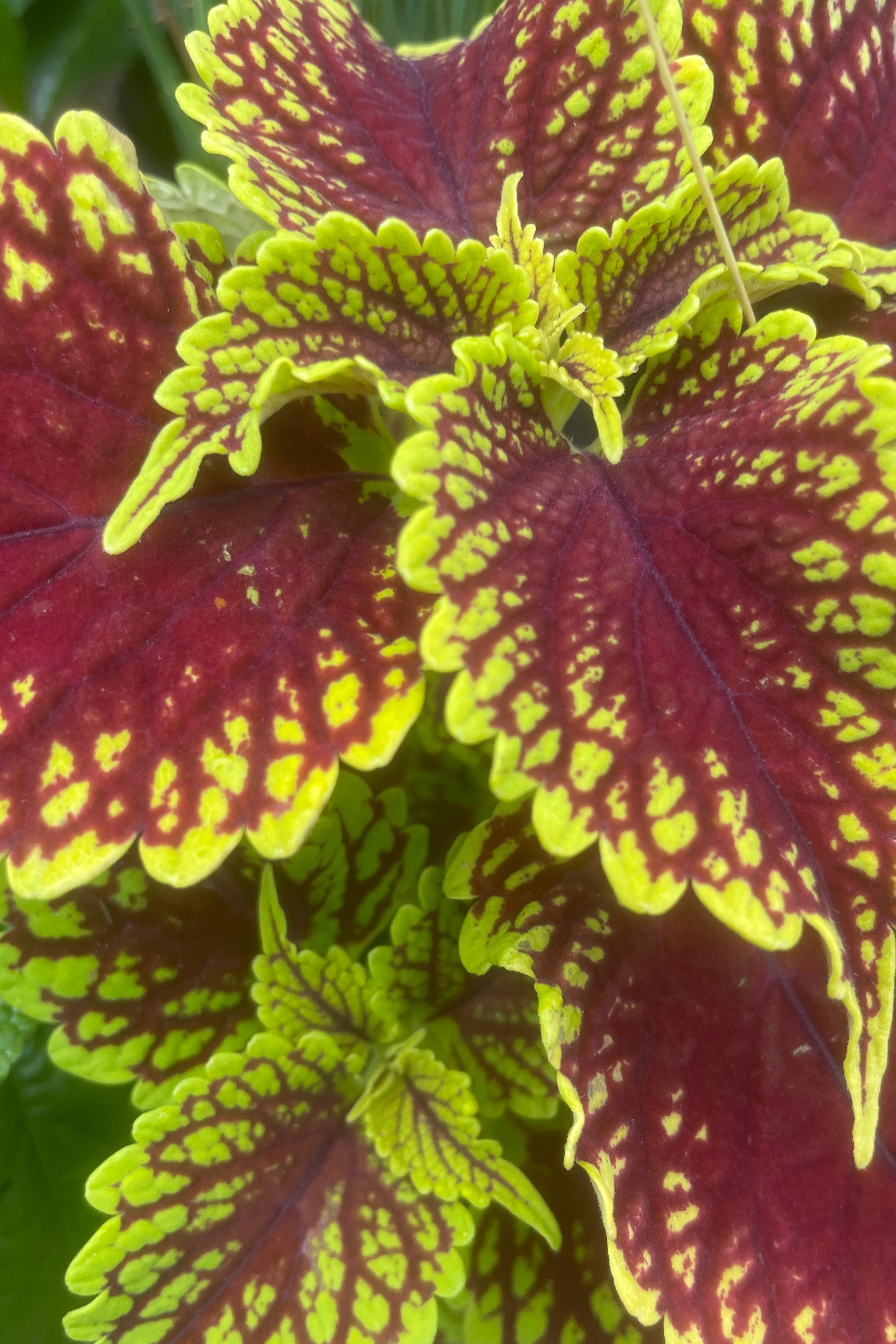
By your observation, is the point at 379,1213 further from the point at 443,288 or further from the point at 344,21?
the point at 344,21

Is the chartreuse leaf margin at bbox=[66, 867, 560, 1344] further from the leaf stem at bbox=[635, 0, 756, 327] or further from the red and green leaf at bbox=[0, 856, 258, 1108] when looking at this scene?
the leaf stem at bbox=[635, 0, 756, 327]

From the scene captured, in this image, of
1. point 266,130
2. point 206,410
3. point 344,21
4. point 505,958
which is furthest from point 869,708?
point 344,21

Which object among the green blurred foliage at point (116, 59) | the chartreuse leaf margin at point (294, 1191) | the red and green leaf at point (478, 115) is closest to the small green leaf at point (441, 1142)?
the chartreuse leaf margin at point (294, 1191)

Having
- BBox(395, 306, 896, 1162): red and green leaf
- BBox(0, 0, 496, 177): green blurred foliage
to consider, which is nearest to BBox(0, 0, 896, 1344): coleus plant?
BBox(395, 306, 896, 1162): red and green leaf

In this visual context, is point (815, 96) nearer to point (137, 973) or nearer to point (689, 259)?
point (689, 259)

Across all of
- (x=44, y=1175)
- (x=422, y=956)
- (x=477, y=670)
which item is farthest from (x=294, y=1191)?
(x=477, y=670)
